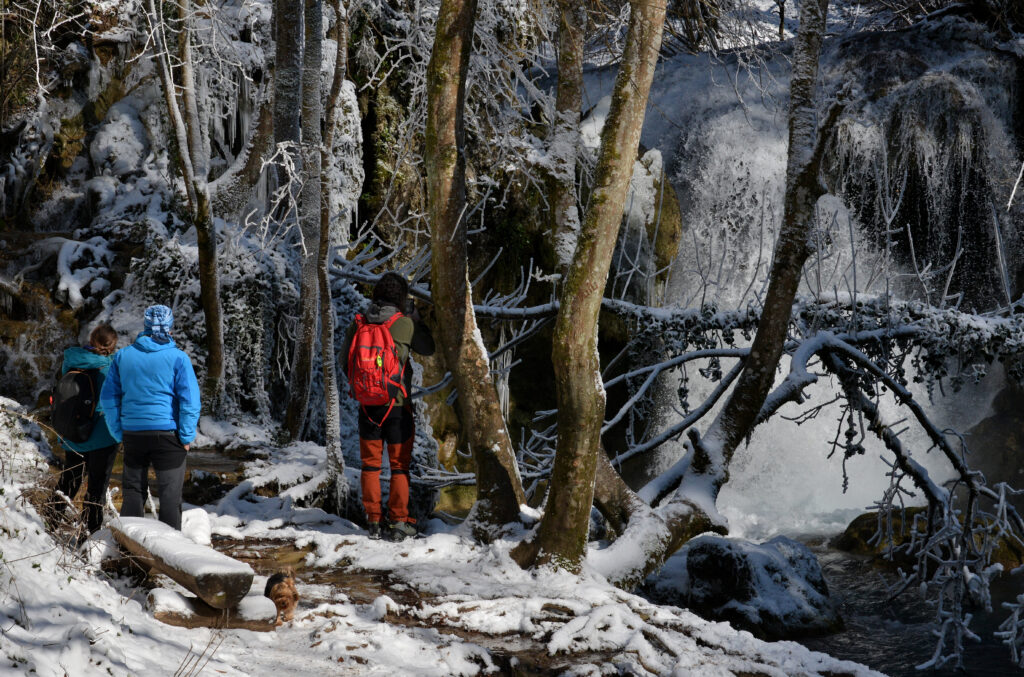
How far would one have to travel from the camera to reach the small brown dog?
3.94m

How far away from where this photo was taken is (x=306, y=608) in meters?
4.17

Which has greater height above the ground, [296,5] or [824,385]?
[296,5]

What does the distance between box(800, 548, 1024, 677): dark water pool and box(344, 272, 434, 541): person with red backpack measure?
376 cm

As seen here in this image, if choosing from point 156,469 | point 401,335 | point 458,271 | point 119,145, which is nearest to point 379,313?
point 401,335

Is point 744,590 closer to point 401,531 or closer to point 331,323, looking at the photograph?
point 401,531

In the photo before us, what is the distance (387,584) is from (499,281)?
762cm

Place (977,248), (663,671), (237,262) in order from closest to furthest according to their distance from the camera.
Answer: (663,671)
(237,262)
(977,248)

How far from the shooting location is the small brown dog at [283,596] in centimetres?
394

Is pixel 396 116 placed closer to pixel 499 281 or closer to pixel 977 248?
pixel 499 281

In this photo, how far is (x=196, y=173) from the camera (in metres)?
7.75

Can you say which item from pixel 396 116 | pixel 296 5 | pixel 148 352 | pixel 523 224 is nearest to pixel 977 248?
pixel 523 224

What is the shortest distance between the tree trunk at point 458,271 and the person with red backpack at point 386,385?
0.55 m

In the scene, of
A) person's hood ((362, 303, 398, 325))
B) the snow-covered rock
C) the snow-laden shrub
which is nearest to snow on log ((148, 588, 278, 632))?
person's hood ((362, 303, 398, 325))

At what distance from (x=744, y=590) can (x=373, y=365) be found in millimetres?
3702
